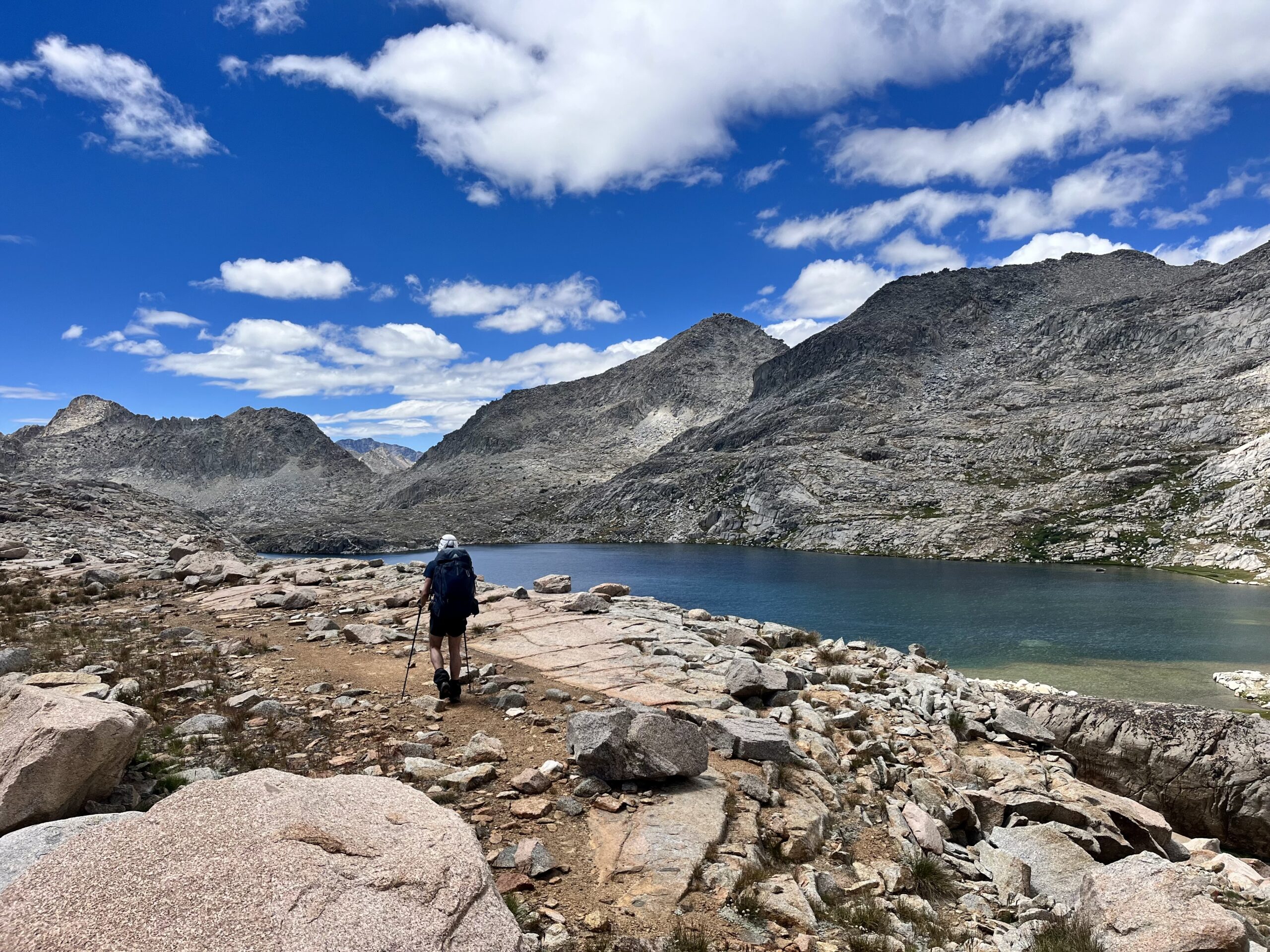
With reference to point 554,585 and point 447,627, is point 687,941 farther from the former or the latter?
point 554,585

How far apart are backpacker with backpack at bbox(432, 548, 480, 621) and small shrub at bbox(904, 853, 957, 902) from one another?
971 centimetres

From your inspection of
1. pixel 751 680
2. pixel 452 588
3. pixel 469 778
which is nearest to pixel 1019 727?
pixel 751 680

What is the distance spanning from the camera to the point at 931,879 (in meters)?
9.81

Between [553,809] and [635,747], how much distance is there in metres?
1.56

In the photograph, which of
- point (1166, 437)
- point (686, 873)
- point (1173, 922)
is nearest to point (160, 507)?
point (686, 873)

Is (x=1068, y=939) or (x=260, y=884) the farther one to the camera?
(x=1068, y=939)

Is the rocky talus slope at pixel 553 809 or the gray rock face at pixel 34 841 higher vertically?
the gray rock face at pixel 34 841

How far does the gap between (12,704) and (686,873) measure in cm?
958

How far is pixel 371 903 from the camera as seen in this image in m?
4.73

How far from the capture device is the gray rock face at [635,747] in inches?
388

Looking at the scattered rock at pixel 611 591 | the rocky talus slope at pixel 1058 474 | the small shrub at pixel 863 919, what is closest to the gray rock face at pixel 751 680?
the small shrub at pixel 863 919

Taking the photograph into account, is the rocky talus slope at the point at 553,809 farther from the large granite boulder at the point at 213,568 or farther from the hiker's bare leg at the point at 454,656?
the large granite boulder at the point at 213,568

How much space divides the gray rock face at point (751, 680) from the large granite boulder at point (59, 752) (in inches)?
481

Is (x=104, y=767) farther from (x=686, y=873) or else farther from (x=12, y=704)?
(x=686, y=873)
